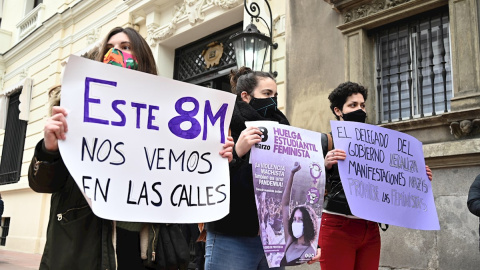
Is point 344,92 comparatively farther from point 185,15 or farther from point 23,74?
point 23,74

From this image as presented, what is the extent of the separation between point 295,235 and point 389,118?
3705 millimetres

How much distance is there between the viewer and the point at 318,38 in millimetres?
6242

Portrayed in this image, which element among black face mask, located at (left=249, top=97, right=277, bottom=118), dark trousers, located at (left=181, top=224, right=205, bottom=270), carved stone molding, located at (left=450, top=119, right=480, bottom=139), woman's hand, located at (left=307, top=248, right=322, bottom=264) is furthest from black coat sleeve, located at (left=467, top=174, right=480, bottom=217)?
dark trousers, located at (left=181, top=224, right=205, bottom=270)

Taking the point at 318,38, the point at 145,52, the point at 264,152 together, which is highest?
the point at 318,38

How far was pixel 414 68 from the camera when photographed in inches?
212

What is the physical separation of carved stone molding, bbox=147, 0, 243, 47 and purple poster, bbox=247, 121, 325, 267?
5890mm

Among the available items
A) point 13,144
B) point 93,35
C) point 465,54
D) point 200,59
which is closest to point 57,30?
point 93,35

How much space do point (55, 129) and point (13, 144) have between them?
14.3 metres

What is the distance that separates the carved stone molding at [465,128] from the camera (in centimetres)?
452

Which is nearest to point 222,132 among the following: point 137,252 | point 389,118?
point 137,252

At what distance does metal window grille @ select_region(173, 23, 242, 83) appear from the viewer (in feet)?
28.0

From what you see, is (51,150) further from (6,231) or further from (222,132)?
(6,231)

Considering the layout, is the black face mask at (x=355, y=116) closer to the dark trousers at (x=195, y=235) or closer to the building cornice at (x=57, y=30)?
the dark trousers at (x=195, y=235)

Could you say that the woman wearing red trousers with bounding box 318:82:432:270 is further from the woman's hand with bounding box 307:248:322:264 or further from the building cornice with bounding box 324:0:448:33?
the building cornice with bounding box 324:0:448:33
